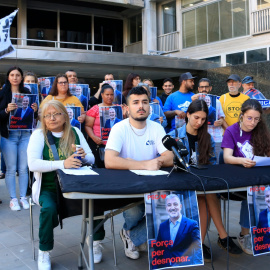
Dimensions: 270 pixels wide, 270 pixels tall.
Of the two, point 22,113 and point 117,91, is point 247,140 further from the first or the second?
point 22,113

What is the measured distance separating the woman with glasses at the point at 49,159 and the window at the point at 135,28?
2178cm

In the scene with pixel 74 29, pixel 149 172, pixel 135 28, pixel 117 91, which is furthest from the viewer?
pixel 135 28

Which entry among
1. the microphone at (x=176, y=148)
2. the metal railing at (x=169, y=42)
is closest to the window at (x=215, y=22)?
the metal railing at (x=169, y=42)

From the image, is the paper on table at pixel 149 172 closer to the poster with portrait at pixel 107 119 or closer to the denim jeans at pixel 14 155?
the poster with portrait at pixel 107 119

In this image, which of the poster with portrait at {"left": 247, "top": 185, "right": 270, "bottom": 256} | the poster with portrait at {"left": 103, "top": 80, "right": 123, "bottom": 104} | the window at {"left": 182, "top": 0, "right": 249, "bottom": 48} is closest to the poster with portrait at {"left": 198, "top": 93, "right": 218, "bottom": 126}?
the poster with portrait at {"left": 103, "top": 80, "right": 123, "bottom": 104}

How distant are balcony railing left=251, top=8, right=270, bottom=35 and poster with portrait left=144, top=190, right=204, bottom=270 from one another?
57.4 ft

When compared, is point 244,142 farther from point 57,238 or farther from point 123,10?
point 123,10

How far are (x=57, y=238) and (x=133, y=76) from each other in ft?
10.8

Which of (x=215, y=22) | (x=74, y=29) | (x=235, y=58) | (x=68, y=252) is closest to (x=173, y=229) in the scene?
(x=68, y=252)

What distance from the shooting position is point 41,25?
2205cm

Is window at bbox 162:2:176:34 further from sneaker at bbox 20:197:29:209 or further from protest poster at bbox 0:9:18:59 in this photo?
sneaker at bbox 20:197:29:209

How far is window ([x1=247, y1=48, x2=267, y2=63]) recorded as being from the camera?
1811cm

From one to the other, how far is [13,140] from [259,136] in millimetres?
3512

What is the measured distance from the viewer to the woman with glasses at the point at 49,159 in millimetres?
3176
